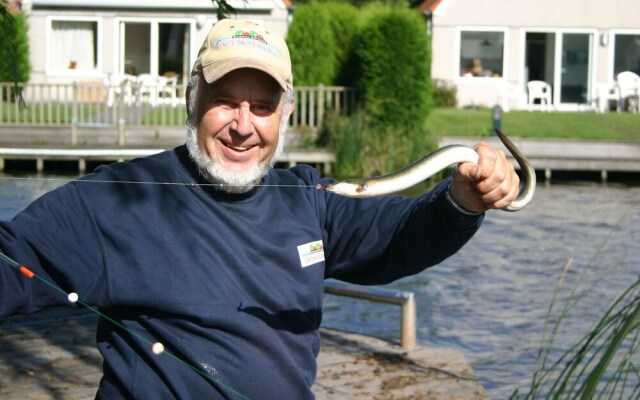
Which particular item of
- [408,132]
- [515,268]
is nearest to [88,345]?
[515,268]

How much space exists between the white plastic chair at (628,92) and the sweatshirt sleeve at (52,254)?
101 feet

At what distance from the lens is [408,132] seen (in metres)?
24.1

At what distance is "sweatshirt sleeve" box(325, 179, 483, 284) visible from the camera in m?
3.32

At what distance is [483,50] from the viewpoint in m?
35.3

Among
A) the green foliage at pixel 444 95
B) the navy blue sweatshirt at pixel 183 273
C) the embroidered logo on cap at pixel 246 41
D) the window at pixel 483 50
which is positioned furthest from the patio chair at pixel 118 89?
the navy blue sweatshirt at pixel 183 273

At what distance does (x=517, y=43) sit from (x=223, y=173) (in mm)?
32958

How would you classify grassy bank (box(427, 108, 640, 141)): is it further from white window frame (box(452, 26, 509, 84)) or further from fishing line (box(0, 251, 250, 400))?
fishing line (box(0, 251, 250, 400))

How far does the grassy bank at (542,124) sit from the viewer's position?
26.6 meters

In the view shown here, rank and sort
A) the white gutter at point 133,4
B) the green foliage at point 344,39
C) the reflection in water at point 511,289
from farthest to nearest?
the white gutter at point 133,4
the green foliage at point 344,39
the reflection in water at point 511,289

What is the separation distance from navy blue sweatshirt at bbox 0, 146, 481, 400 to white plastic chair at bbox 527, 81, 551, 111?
3163 cm

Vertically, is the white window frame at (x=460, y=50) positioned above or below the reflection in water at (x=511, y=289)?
above

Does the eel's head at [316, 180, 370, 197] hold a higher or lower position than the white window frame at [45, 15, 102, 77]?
lower

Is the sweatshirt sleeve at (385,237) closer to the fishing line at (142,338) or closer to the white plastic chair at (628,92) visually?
the fishing line at (142,338)

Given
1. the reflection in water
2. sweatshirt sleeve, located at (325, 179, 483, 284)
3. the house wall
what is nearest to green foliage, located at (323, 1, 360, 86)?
the house wall
